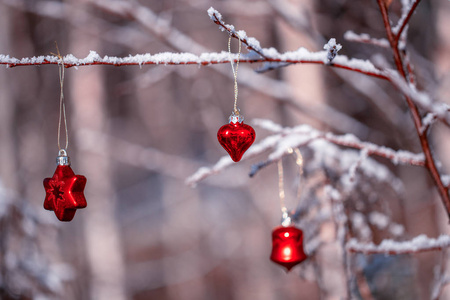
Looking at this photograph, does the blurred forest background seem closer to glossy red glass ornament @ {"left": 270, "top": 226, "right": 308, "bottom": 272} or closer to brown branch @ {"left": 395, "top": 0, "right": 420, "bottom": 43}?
glossy red glass ornament @ {"left": 270, "top": 226, "right": 308, "bottom": 272}

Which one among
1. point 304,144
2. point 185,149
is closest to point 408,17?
point 304,144

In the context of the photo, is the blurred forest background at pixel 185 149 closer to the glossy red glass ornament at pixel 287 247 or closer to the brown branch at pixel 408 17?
the glossy red glass ornament at pixel 287 247

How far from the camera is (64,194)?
3.51ft

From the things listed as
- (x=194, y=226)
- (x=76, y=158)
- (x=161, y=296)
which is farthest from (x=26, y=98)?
(x=161, y=296)

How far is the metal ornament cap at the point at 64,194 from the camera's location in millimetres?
1065

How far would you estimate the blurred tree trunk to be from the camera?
14.0 ft

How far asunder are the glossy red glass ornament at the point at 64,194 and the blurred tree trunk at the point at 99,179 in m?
3.18

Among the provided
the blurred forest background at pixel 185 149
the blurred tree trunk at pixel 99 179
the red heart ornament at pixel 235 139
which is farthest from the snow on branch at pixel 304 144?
the blurred tree trunk at pixel 99 179

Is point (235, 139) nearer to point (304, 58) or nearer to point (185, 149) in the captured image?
point (304, 58)

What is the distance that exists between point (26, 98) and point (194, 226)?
3.08m

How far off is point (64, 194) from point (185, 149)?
5.99 meters

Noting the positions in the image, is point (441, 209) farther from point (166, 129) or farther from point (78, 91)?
point (166, 129)

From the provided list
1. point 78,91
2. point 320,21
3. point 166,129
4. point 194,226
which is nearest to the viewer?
point 320,21

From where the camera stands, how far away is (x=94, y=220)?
4.50m
